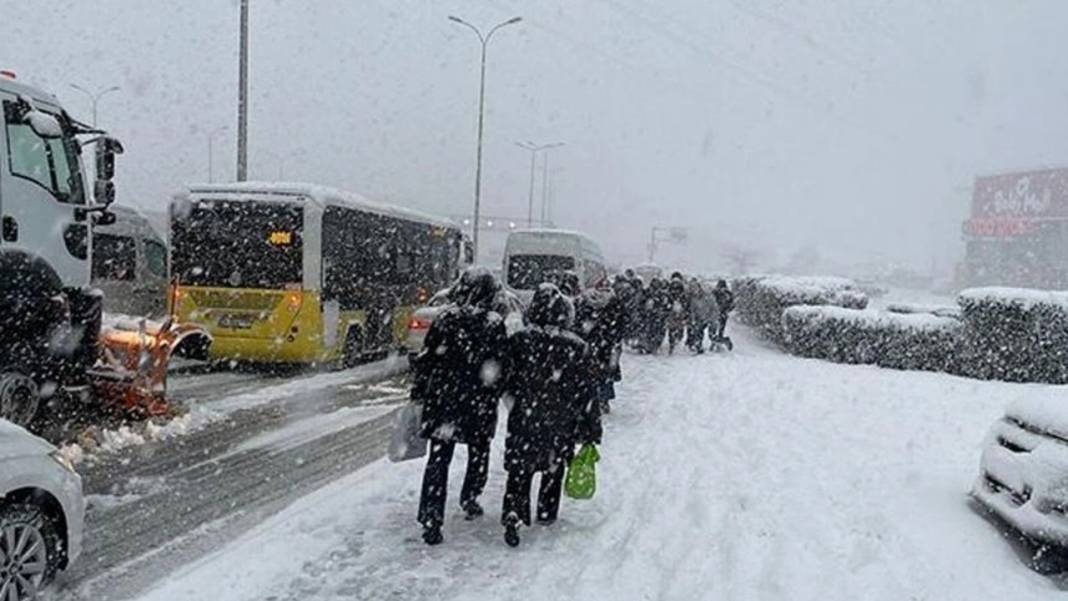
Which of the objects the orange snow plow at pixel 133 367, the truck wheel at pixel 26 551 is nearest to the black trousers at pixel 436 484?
the truck wheel at pixel 26 551

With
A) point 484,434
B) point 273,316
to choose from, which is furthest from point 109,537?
point 273,316

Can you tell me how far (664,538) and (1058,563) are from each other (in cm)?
259

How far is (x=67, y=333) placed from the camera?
29.5 ft

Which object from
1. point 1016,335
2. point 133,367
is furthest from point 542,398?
point 1016,335

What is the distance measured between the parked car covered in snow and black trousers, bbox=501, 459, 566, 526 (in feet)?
10.1

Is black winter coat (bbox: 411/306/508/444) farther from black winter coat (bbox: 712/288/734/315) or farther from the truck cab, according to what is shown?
black winter coat (bbox: 712/288/734/315)

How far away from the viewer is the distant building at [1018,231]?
73750 mm

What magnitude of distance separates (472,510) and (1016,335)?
45.1ft

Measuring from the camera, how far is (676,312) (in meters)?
20.6

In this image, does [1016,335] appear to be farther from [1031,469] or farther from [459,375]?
[459,375]

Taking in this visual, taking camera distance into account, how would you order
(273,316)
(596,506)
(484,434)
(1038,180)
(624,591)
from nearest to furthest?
(624,591), (484,434), (596,506), (273,316), (1038,180)

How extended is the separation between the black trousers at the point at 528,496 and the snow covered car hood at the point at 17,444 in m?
2.75

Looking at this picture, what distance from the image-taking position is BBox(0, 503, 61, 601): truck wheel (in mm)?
4395

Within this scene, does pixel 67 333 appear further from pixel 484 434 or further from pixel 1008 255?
pixel 1008 255
